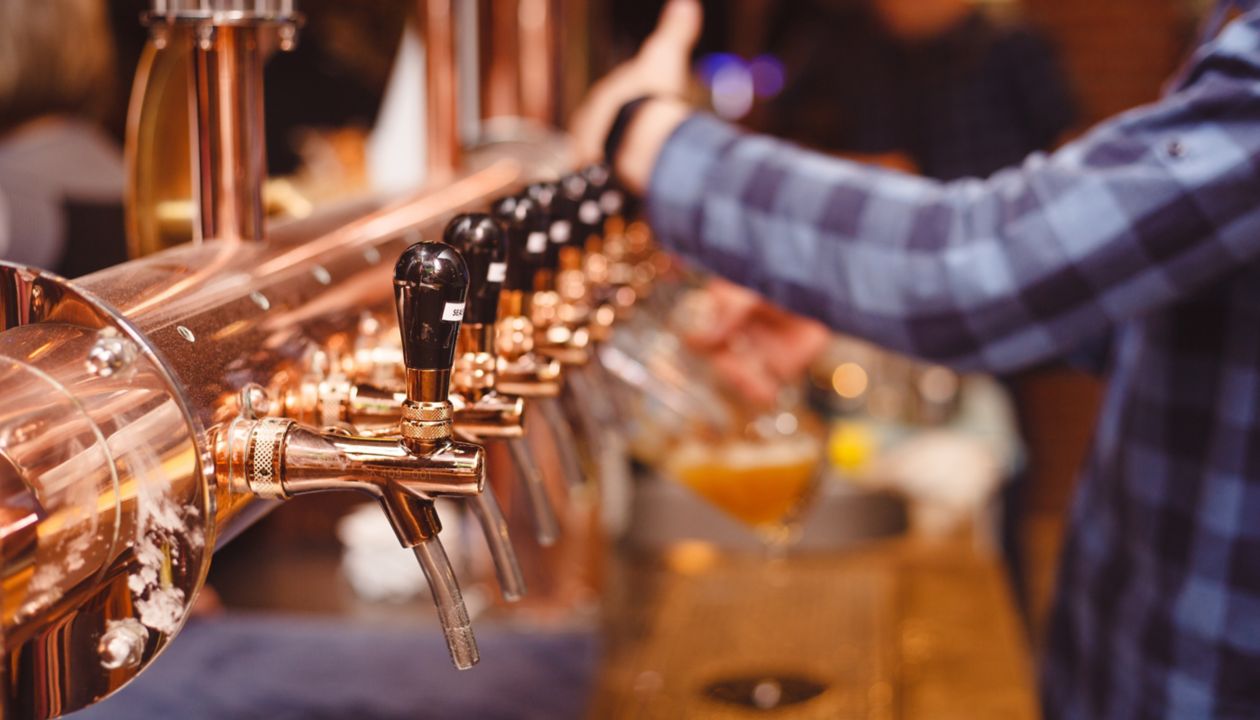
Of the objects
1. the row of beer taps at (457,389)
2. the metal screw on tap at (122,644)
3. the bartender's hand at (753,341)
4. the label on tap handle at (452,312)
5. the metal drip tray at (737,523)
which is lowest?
the metal drip tray at (737,523)

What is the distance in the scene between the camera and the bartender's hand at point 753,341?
158 cm

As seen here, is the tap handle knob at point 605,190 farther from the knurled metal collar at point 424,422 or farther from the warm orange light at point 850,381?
the warm orange light at point 850,381

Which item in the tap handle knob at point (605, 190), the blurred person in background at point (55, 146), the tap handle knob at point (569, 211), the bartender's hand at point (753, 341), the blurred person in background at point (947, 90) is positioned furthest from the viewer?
the blurred person in background at point (947, 90)

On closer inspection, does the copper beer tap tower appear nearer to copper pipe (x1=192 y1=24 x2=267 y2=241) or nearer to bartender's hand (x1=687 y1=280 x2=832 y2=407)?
copper pipe (x1=192 y1=24 x2=267 y2=241)

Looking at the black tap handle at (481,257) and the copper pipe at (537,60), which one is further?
the copper pipe at (537,60)

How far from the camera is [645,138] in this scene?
1243mm

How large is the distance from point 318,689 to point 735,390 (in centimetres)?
66

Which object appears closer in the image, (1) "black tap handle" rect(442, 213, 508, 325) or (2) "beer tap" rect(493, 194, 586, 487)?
(1) "black tap handle" rect(442, 213, 508, 325)

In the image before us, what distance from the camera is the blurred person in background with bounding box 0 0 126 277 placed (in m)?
1.80

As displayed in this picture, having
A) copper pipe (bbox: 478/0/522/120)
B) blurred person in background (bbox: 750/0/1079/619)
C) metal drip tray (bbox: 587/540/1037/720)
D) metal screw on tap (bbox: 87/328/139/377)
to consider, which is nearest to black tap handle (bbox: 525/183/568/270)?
metal screw on tap (bbox: 87/328/139/377)

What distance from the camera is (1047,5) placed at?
557 centimetres

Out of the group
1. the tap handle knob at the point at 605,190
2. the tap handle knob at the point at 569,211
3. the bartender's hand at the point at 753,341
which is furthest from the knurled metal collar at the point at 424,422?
the bartender's hand at the point at 753,341

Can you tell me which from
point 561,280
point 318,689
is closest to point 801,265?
point 561,280

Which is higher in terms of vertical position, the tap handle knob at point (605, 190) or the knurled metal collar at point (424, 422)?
the tap handle knob at point (605, 190)
